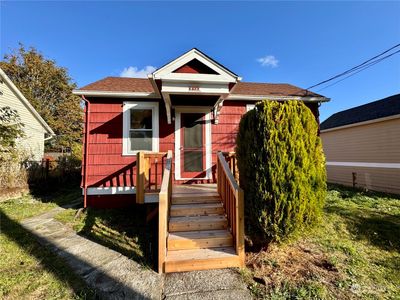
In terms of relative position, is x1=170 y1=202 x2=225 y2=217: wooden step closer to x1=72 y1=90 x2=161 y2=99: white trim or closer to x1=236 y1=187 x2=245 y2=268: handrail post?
x1=236 y1=187 x2=245 y2=268: handrail post

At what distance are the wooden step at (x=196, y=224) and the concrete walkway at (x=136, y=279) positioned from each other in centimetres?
74

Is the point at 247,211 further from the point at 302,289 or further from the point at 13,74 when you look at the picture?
the point at 13,74

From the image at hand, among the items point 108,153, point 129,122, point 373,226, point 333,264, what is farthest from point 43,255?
point 373,226

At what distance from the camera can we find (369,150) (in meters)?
9.98

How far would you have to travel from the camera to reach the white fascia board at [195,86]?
4.57 metres

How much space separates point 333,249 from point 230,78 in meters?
3.73

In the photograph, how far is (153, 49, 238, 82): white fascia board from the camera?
176 inches

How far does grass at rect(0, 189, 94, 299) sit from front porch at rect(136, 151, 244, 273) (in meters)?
1.10

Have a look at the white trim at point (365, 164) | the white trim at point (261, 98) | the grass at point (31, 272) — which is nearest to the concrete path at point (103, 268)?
the grass at point (31, 272)

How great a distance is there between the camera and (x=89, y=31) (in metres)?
9.59

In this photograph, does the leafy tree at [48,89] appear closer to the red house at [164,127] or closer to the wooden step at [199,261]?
the red house at [164,127]

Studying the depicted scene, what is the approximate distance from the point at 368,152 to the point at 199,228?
34.5 feet

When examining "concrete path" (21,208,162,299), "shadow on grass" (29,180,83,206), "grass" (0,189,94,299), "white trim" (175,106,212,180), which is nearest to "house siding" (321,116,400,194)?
"white trim" (175,106,212,180)

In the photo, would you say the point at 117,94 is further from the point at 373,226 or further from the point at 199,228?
the point at 373,226
